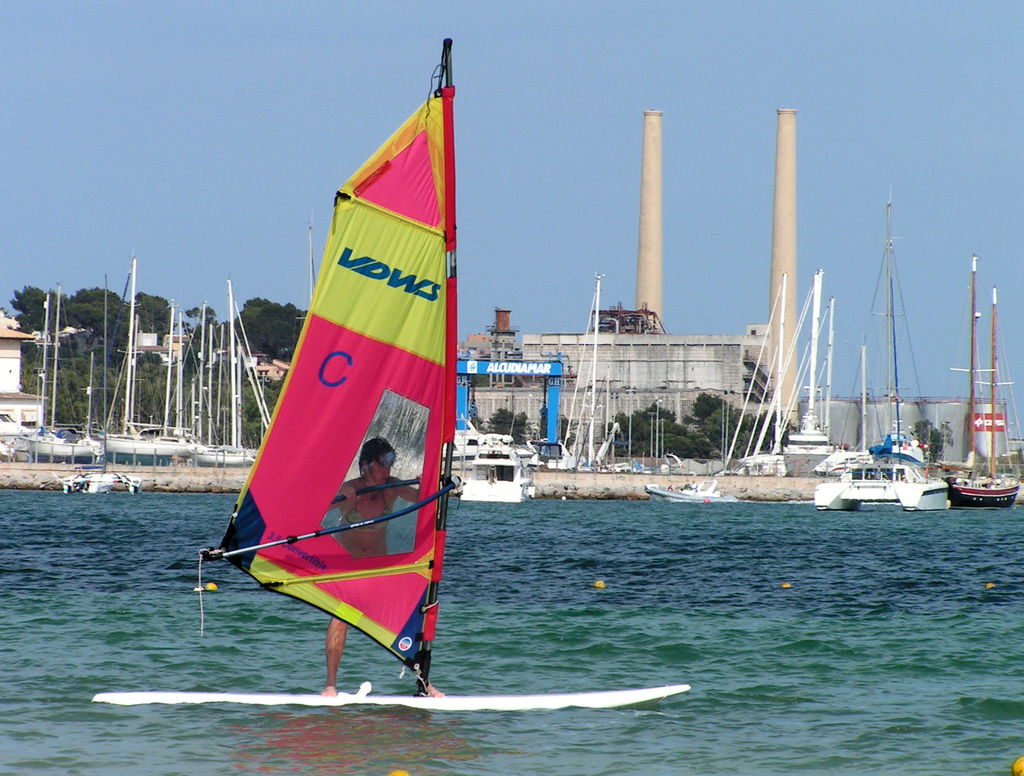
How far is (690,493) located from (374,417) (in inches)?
2127

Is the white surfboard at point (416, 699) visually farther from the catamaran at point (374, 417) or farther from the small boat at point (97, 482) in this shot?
the small boat at point (97, 482)

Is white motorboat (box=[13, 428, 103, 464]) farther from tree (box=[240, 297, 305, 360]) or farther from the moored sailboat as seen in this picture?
tree (box=[240, 297, 305, 360])

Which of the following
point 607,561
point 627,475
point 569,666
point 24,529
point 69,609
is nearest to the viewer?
point 569,666

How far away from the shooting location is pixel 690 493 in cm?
6238

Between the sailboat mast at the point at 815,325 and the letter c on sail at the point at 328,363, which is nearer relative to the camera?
the letter c on sail at the point at 328,363

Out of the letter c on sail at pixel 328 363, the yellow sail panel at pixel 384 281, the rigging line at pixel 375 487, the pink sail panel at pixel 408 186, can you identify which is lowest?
the rigging line at pixel 375 487

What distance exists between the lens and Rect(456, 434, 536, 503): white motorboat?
5719 centimetres

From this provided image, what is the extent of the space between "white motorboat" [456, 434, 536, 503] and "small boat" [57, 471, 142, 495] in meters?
14.6

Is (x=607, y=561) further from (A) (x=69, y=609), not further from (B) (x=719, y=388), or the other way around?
(B) (x=719, y=388)

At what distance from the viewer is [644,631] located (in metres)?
15.5

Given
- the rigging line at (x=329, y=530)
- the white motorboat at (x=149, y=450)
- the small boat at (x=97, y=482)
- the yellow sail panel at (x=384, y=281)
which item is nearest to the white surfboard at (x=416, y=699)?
the rigging line at (x=329, y=530)

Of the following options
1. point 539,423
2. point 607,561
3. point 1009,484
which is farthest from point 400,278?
point 539,423

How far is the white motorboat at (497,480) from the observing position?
57188 millimetres

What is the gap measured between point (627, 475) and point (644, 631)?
52.3 metres
